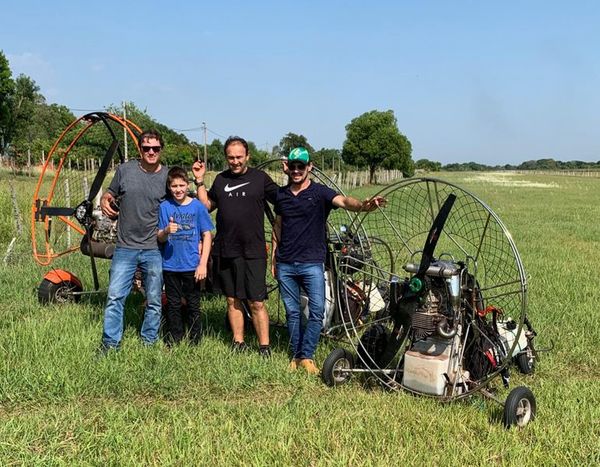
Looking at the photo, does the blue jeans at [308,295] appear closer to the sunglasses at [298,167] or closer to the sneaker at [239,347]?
the sneaker at [239,347]

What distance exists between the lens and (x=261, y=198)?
17.1 feet

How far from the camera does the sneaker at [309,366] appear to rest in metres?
4.93

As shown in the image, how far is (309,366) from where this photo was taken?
4.98 metres

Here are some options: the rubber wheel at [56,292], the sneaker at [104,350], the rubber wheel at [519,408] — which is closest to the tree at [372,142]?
the rubber wheel at [56,292]

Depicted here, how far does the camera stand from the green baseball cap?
4.71 metres

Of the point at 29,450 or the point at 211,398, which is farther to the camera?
the point at 211,398

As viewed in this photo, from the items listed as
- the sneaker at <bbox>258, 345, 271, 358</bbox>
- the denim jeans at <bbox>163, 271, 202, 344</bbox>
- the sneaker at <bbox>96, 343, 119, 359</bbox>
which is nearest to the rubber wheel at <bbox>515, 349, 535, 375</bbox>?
the sneaker at <bbox>258, 345, 271, 358</bbox>

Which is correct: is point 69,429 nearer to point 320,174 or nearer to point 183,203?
point 183,203

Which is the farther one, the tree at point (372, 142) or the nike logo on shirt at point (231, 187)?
the tree at point (372, 142)

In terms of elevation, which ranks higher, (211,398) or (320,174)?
(320,174)

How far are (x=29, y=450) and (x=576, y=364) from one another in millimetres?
4861

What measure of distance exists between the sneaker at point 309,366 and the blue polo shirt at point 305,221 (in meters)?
0.95

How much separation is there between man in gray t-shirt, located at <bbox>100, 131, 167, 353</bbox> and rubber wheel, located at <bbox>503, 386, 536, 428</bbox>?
11.1ft

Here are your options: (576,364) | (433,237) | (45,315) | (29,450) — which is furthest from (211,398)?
(576,364)
